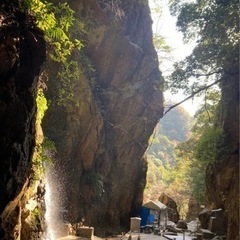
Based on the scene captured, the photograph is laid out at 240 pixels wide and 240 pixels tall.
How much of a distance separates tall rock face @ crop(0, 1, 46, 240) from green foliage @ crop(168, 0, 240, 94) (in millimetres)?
9535

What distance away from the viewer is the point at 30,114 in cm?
823

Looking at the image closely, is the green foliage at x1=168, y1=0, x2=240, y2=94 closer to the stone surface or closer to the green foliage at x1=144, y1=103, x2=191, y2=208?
the green foliage at x1=144, y1=103, x2=191, y2=208

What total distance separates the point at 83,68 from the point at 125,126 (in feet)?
24.5

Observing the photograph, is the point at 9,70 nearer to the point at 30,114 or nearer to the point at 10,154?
the point at 30,114

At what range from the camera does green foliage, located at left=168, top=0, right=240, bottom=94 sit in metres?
14.8

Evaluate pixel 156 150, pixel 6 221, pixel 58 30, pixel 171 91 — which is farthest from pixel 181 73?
pixel 156 150

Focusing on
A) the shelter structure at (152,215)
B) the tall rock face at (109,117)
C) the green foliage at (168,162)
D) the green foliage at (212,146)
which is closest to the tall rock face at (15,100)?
the tall rock face at (109,117)

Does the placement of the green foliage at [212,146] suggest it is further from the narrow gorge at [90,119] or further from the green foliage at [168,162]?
the green foliage at [168,162]

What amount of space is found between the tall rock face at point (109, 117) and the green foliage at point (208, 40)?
1792 mm

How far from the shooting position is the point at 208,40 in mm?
16219

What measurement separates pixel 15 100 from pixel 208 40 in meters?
11.7

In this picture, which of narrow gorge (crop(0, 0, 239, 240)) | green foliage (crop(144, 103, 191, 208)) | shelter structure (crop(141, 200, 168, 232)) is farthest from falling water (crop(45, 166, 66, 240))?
green foliage (crop(144, 103, 191, 208))

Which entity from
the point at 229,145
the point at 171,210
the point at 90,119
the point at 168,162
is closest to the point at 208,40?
the point at 229,145

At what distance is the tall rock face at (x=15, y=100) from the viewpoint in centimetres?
718
